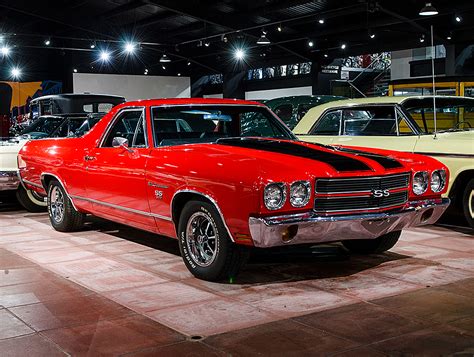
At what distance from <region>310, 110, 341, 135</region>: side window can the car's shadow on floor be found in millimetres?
2534

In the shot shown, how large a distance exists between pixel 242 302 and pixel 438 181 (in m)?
2.17

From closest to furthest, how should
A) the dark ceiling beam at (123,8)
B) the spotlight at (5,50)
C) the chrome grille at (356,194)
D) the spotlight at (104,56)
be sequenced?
the chrome grille at (356,194), the dark ceiling beam at (123,8), the spotlight at (5,50), the spotlight at (104,56)

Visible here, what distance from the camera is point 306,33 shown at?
24.3m

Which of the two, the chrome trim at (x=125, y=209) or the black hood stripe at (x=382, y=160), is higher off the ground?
the black hood stripe at (x=382, y=160)

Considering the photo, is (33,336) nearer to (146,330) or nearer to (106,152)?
(146,330)

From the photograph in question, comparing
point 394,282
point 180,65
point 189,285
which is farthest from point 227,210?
point 180,65

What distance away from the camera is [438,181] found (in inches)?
225

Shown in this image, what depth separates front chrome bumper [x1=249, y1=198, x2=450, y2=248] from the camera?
15.2 feet

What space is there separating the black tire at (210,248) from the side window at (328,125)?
3893 millimetres

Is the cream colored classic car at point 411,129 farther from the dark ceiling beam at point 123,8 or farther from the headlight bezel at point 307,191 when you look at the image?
the dark ceiling beam at point 123,8

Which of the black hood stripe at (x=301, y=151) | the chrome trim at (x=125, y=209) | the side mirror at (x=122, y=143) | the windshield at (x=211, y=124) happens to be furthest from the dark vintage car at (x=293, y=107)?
the black hood stripe at (x=301, y=151)

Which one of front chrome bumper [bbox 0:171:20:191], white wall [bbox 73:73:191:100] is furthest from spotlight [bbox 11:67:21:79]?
front chrome bumper [bbox 0:171:20:191]

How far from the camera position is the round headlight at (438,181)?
5688 mm

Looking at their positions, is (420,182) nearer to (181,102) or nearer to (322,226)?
(322,226)
